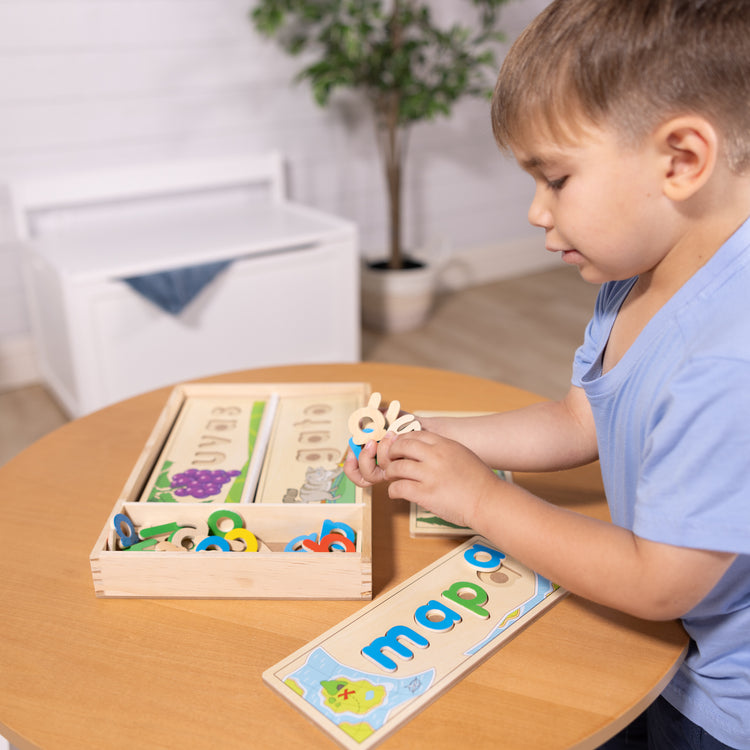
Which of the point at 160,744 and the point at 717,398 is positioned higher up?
the point at 717,398

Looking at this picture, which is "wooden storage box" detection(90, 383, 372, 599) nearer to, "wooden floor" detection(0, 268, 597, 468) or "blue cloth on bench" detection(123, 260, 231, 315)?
"blue cloth on bench" detection(123, 260, 231, 315)

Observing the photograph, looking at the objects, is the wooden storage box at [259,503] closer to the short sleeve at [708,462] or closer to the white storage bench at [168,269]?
the short sleeve at [708,462]

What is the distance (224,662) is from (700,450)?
41 cm

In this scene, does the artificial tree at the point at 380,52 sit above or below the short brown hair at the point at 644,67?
below

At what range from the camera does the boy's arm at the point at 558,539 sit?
62cm

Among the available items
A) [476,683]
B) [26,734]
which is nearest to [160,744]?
[26,734]

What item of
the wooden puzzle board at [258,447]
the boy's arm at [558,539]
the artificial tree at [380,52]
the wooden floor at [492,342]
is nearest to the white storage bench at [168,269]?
the wooden floor at [492,342]

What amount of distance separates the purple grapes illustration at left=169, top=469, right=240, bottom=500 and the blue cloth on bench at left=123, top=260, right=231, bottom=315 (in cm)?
132

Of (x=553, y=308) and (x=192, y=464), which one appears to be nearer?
(x=192, y=464)

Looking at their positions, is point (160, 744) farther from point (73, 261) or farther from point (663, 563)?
point (73, 261)

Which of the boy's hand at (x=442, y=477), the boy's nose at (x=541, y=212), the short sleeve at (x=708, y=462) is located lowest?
the boy's hand at (x=442, y=477)

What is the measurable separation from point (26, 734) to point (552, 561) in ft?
1.38

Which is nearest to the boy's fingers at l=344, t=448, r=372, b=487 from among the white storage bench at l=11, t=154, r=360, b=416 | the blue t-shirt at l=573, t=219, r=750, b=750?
the blue t-shirt at l=573, t=219, r=750, b=750

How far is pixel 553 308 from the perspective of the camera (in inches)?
128
